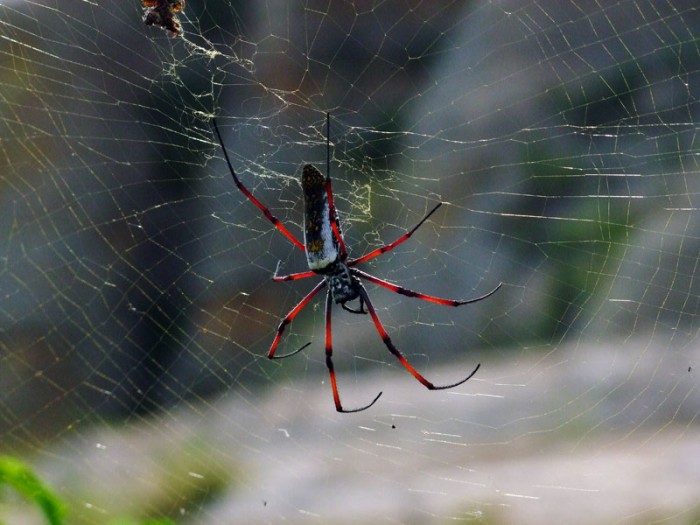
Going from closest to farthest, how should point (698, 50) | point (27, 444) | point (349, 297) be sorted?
point (349, 297)
point (698, 50)
point (27, 444)

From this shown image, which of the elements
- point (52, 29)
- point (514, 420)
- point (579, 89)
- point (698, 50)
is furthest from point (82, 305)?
point (698, 50)

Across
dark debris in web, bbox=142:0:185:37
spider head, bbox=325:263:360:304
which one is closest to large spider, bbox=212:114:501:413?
spider head, bbox=325:263:360:304

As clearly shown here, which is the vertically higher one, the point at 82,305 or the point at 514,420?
the point at 82,305

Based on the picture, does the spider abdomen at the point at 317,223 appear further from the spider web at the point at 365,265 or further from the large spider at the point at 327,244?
the spider web at the point at 365,265

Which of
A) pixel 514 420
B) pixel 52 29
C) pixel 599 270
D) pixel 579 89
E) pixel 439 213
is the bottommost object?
pixel 514 420

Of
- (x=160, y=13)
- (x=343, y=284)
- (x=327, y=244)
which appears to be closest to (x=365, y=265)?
(x=343, y=284)

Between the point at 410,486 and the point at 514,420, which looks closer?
the point at 410,486

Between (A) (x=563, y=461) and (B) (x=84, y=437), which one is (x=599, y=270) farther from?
(B) (x=84, y=437)
